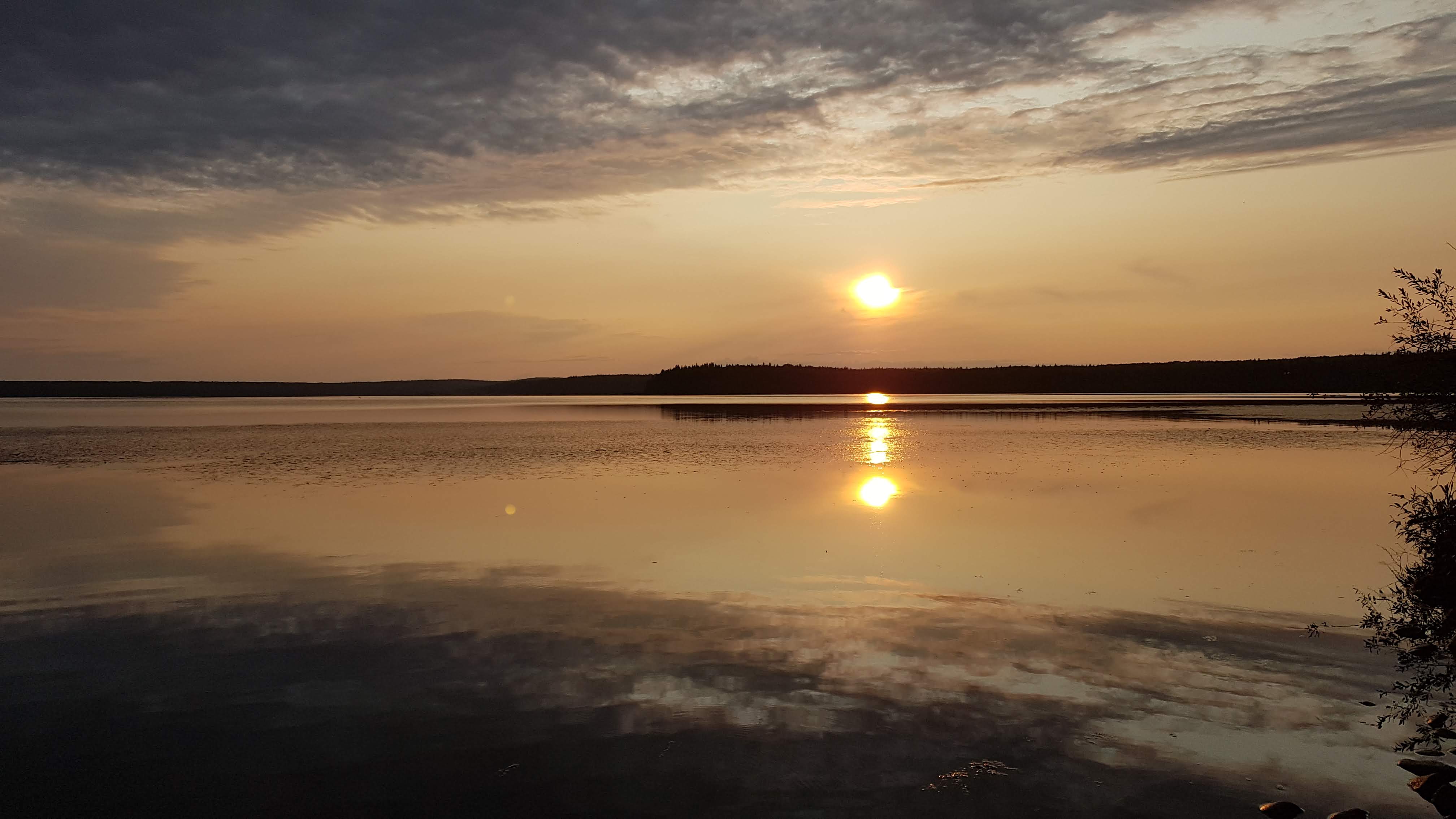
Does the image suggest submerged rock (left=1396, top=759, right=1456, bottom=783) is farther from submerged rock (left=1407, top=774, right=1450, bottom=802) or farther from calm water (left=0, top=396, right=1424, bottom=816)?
calm water (left=0, top=396, right=1424, bottom=816)

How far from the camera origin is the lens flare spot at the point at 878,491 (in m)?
22.6

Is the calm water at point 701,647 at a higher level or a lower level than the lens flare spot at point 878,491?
lower

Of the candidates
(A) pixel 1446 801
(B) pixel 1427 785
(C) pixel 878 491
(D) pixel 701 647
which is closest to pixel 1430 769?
(B) pixel 1427 785

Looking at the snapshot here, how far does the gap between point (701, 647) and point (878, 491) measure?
48.9ft

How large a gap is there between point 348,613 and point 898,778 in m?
7.91

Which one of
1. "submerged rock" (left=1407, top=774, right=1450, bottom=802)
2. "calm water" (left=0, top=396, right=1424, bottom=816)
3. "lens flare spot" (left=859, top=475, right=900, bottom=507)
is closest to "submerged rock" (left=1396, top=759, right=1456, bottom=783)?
"submerged rock" (left=1407, top=774, right=1450, bottom=802)

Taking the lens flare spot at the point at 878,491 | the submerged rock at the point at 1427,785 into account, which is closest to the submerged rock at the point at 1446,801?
→ the submerged rock at the point at 1427,785

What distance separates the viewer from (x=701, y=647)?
34.0ft

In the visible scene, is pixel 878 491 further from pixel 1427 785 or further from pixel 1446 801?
pixel 1446 801

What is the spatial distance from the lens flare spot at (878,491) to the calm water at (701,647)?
0.22 metres

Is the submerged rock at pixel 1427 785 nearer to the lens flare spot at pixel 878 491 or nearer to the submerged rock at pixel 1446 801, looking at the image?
the submerged rock at pixel 1446 801

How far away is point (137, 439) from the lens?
48469 mm

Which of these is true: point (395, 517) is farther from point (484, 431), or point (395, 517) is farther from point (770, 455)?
point (484, 431)

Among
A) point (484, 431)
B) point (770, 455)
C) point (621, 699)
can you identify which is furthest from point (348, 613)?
point (484, 431)
